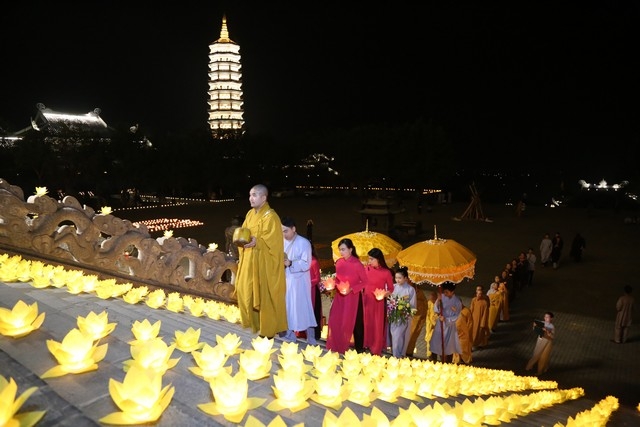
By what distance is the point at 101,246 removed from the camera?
507 cm

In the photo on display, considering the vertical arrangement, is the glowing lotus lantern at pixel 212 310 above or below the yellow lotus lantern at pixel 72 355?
below

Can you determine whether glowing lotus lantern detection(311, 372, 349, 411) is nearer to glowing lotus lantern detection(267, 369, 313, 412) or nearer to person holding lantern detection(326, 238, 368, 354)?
glowing lotus lantern detection(267, 369, 313, 412)

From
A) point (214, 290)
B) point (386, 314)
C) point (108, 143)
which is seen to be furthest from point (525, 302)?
point (108, 143)

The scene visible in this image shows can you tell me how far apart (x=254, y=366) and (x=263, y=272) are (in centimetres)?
184

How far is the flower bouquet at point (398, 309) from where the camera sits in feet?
21.5

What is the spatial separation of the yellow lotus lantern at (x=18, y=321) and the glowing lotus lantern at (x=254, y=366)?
125 cm

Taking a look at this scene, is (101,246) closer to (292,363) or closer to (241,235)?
(241,235)

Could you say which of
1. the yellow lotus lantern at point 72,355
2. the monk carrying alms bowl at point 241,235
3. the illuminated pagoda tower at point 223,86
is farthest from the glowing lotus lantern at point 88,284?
the illuminated pagoda tower at point 223,86

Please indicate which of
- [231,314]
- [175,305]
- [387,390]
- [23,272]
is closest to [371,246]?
[231,314]

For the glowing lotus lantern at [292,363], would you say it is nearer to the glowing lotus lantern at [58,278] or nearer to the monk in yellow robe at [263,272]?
the monk in yellow robe at [263,272]

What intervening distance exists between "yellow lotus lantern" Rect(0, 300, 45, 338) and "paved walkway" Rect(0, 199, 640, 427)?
0.14ft

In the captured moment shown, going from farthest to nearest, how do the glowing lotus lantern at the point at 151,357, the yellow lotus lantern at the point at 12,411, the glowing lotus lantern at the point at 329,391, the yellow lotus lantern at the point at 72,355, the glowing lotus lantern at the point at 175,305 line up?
the glowing lotus lantern at the point at 175,305 → the glowing lotus lantern at the point at 329,391 → the glowing lotus lantern at the point at 151,357 → the yellow lotus lantern at the point at 72,355 → the yellow lotus lantern at the point at 12,411

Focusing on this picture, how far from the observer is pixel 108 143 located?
34125 mm

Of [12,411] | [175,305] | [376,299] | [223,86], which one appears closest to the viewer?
[12,411]
